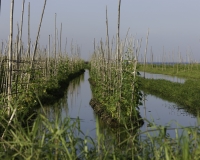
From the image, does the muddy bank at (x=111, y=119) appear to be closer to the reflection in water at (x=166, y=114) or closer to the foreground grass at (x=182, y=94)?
the reflection in water at (x=166, y=114)

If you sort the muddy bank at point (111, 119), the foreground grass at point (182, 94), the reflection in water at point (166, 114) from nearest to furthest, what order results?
the muddy bank at point (111, 119) < the reflection in water at point (166, 114) < the foreground grass at point (182, 94)

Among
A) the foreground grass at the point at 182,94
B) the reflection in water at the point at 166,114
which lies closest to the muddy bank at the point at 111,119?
the reflection in water at the point at 166,114

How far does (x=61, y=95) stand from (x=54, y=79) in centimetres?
187

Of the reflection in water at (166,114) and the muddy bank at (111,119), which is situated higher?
the muddy bank at (111,119)

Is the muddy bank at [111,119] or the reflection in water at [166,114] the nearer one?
the muddy bank at [111,119]

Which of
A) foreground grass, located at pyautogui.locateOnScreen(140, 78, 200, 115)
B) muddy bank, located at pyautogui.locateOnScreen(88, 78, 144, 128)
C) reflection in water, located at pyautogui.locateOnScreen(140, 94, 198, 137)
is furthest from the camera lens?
foreground grass, located at pyautogui.locateOnScreen(140, 78, 200, 115)

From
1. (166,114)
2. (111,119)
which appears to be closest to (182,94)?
(166,114)

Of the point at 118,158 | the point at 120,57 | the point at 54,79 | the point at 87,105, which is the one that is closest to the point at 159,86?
the point at 54,79

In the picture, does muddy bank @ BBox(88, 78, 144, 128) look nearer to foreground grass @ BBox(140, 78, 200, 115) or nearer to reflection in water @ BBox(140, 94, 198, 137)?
reflection in water @ BBox(140, 94, 198, 137)

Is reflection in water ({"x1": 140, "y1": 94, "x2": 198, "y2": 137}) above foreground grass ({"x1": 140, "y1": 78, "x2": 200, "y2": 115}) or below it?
below

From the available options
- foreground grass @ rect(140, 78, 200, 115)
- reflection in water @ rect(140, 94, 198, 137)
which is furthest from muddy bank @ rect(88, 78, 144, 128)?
foreground grass @ rect(140, 78, 200, 115)

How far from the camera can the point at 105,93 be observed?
12.9 meters

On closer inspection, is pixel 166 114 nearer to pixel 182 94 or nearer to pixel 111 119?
pixel 111 119

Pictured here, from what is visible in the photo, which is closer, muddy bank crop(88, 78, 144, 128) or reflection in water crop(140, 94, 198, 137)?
muddy bank crop(88, 78, 144, 128)
